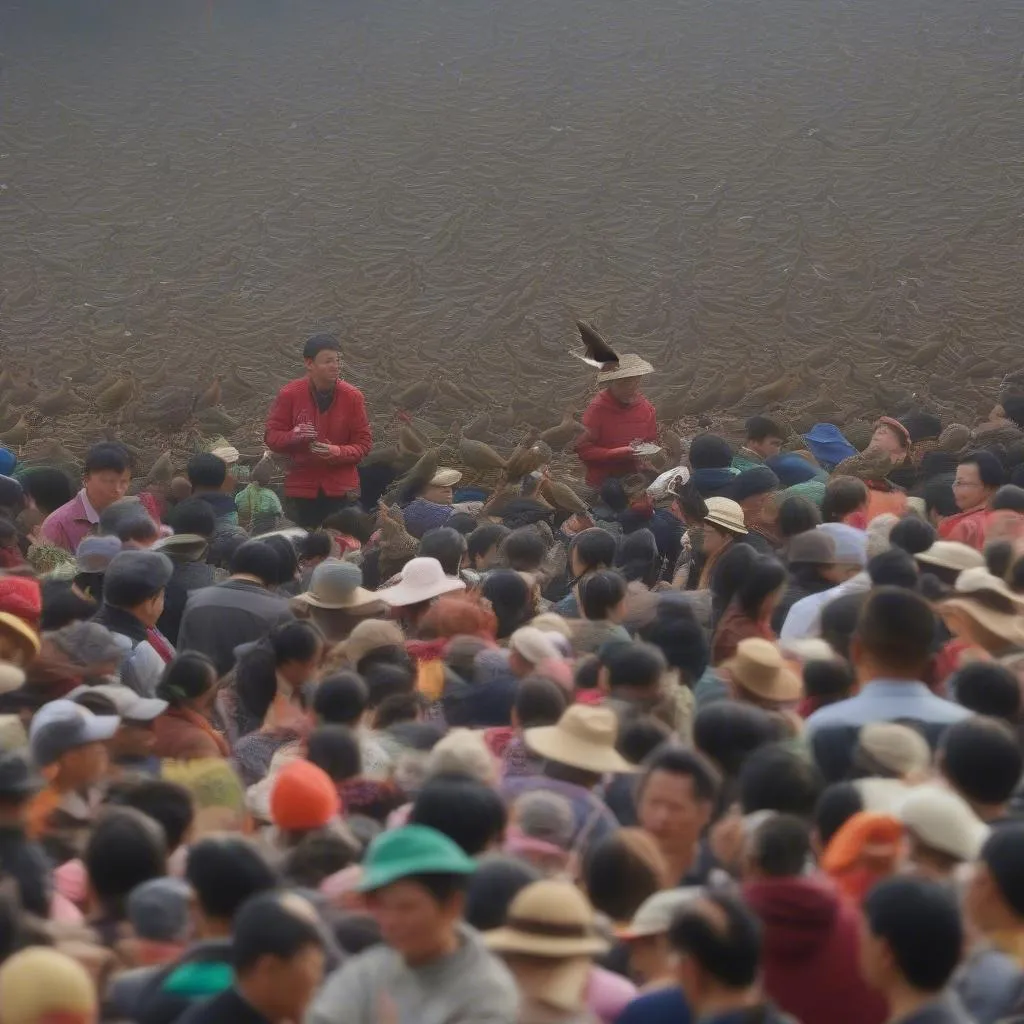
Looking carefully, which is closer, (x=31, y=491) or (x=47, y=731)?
(x=47, y=731)

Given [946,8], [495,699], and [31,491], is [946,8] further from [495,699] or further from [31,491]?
[495,699]

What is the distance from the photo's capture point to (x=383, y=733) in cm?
556

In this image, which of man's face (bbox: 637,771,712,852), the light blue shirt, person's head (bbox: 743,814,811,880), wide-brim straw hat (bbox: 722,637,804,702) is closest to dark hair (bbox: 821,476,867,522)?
wide-brim straw hat (bbox: 722,637,804,702)

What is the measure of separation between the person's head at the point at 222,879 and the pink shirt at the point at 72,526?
504 cm

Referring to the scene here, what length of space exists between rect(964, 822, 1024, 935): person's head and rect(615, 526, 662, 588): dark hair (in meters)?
4.40

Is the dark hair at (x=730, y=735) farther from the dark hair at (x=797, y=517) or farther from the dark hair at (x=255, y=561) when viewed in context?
the dark hair at (x=797, y=517)

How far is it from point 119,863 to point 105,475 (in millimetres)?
4830

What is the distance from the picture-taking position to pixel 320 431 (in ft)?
33.8

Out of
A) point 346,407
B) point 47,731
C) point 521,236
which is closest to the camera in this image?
point 47,731

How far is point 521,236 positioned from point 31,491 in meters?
8.15

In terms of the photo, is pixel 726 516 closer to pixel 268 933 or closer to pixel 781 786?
pixel 781 786

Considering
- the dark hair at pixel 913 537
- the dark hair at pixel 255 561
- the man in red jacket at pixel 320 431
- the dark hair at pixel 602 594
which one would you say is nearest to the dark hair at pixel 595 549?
the dark hair at pixel 602 594

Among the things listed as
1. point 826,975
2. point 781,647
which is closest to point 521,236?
point 781,647

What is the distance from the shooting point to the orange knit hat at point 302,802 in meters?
4.55
